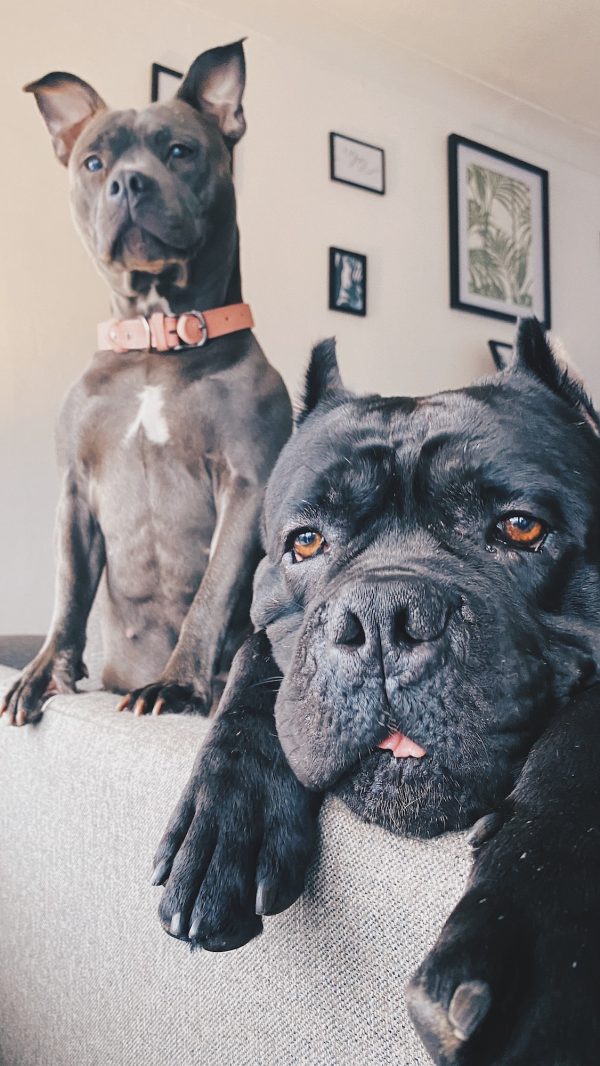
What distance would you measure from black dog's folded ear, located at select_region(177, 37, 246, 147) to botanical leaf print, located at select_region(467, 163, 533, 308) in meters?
2.46

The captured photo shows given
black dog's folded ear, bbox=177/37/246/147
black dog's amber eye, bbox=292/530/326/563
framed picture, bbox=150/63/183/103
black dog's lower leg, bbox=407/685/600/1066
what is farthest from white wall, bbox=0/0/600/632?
black dog's lower leg, bbox=407/685/600/1066

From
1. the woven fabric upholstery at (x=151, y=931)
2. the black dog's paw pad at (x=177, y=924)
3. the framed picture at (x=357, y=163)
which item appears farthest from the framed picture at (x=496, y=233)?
the black dog's paw pad at (x=177, y=924)

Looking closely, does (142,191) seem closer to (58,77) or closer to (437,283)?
(58,77)

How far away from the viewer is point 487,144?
3.64 metres

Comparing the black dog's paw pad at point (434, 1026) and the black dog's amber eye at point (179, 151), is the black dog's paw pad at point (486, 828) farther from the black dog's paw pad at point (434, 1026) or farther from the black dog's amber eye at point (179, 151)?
the black dog's amber eye at point (179, 151)

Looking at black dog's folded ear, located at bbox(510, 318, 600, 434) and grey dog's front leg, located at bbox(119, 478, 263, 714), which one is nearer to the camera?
black dog's folded ear, located at bbox(510, 318, 600, 434)

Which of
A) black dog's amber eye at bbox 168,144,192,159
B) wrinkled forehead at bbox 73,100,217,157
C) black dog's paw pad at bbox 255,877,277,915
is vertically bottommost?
black dog's paw pad at bbox 255,877,277,915

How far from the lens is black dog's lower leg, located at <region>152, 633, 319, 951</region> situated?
0.57 meters

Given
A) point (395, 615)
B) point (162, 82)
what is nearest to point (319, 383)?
point (395, 615)

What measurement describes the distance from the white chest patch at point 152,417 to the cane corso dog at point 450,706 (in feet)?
1.19

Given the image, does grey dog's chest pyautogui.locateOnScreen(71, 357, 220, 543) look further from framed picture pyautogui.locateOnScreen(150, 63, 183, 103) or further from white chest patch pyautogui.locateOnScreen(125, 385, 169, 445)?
framed picture pyautogui.locateOnScreen(150, 63, 183, 103)

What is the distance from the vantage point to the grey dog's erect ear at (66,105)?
1300 millimetres

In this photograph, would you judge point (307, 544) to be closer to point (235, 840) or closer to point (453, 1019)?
point (235, 840)

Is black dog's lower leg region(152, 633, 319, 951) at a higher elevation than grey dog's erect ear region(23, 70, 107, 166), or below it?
below
